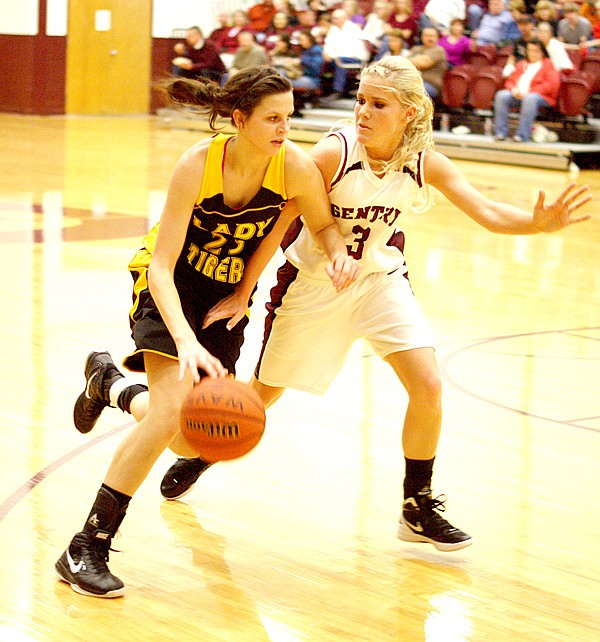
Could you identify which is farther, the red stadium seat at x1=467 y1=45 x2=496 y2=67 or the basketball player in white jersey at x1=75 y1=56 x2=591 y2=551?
the red stadium seat at x1=467 y1=45 x2=496 y2=67

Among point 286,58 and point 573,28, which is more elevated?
point 573,28

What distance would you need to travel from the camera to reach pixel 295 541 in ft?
11.6

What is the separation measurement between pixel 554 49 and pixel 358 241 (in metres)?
12.0

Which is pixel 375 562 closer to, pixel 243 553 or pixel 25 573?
pixel 243 553

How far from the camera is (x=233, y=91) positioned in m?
3.19

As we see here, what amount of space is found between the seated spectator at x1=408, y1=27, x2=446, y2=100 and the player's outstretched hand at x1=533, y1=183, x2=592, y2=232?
1211 centimetres

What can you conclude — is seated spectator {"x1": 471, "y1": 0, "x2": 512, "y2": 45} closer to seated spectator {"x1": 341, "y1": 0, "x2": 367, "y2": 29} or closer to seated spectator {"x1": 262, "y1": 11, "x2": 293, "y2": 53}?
seated spectator {"x1": 341, "y1": 0, "x2": 367, "y2": 29}

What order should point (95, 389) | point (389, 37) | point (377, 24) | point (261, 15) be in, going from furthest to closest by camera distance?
point (261, 15) → point (377, 24) → point (389, 37) → point (95, 389)

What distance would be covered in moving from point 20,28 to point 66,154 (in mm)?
6148

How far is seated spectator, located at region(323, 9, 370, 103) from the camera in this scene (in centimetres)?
1688

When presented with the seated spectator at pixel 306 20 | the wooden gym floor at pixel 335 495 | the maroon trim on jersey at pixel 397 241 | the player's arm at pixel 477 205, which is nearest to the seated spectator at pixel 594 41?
the seated spectator at pixel 306 20

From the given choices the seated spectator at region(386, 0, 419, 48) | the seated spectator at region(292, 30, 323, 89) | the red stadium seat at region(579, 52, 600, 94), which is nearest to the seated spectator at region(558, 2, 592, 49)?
the red stadium seat at region(579, 52, 600, 94)

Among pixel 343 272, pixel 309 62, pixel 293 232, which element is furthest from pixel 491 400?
pixel 309 62

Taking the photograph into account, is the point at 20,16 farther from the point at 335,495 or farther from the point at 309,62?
the point at 335,495
